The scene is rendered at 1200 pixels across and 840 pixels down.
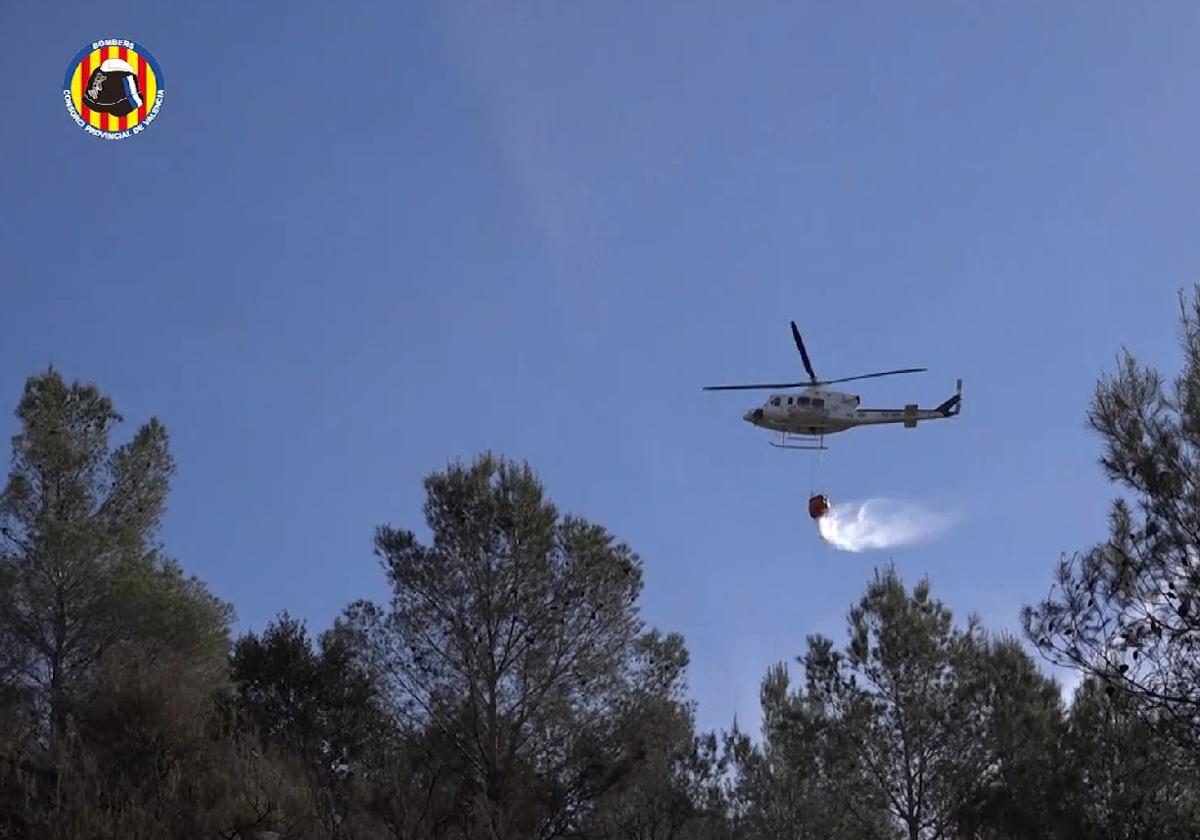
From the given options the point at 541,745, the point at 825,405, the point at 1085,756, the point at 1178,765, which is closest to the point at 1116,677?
the point at 1178,765

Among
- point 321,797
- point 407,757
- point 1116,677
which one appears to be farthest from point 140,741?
point 1116,677

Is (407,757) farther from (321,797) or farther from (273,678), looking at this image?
(273,678)

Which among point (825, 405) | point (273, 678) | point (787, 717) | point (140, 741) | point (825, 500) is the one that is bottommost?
point (140, 741)

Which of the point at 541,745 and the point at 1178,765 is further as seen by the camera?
the point at 541,745

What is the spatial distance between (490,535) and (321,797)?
10.1 m

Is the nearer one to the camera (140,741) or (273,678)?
(140,741)

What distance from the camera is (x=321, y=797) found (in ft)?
60.2

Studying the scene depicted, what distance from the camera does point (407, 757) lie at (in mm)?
26141

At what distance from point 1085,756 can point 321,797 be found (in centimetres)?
1487

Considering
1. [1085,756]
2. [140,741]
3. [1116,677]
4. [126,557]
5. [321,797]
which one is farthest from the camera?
[126,557]

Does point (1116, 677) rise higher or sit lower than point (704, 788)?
lower

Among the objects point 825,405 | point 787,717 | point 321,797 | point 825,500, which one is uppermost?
point 825,405

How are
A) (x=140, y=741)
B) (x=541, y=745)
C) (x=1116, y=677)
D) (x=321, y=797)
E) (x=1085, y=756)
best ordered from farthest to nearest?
(x=541, y=745), (x=1085, y=756), (x=140, y=741), (x=321, y=797), (x=1116, y=677)

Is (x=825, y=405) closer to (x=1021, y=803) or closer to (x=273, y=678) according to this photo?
(x=1021, y=803)
